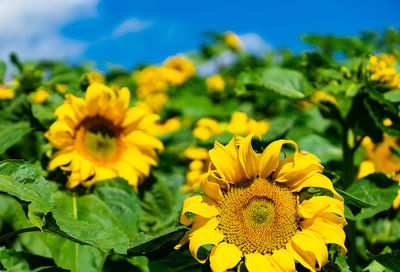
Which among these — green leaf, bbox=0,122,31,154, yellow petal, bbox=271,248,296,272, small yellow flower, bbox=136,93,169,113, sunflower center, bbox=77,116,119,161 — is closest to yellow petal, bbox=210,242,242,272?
yellow petal, bbox=271,248,296,272

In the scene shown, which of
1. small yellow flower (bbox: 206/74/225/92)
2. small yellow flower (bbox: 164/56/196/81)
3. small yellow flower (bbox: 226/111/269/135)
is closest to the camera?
small yellow flower (bbox: 226/111/269/135)

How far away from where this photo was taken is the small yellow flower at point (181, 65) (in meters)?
5.83

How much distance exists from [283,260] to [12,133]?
132 centimetres

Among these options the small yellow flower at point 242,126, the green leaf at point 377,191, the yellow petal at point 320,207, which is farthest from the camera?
the small yellow flower at point 242,126

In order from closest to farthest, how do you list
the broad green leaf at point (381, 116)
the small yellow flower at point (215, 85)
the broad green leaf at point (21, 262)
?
the broad green leaf at point (21, 262) < the broad green leaf at point (381, 116) < the small yellow flower at point (215, 85)

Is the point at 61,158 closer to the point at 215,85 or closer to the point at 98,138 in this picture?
the point at 98,138

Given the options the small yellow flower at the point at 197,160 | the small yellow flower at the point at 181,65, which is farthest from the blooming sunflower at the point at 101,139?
the small yellow flower at the point at 181,65

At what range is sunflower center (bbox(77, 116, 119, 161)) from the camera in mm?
2150

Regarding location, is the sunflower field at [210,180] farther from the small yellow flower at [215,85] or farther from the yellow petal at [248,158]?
the small yellow flower at [215,85]

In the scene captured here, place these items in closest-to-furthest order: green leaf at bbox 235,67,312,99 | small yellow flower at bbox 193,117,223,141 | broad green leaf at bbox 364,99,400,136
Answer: broad green leaf at bbox 364,99,400,136 < green leaf at bbox 235,67,312,99 < small yellow flower at bbox 193,117,223,141

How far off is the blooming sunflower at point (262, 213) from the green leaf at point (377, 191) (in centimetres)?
34

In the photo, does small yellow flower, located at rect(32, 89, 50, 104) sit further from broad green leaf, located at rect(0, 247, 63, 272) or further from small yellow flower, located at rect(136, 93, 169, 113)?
small yellow flower, located at rect(136, 93, 169, 113)

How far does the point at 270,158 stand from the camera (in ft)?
4.83

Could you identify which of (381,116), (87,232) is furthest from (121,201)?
(381,116)
